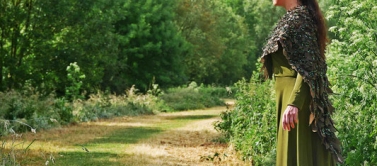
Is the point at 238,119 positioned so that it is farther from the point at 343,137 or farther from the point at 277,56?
the point at 277,56

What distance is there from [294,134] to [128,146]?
307 inches

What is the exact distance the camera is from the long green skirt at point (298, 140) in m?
4.21

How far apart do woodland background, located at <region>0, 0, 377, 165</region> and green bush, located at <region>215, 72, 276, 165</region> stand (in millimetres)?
21

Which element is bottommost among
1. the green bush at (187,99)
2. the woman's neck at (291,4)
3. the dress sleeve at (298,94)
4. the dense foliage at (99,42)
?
the green bush at (187,99)

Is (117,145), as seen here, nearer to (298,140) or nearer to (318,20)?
(298,140)

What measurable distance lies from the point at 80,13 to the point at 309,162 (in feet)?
58.1

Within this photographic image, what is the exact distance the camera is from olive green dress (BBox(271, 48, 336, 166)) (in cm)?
420

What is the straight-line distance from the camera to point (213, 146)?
12.0 metres

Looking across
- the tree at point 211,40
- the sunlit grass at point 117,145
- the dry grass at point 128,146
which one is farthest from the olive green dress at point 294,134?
the tree at point 211,40

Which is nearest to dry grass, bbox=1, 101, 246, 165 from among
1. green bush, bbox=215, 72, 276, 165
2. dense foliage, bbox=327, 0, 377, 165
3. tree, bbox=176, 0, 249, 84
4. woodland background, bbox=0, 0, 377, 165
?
green bush, bbox=215, 72, 276, 165

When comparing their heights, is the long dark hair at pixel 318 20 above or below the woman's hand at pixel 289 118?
above

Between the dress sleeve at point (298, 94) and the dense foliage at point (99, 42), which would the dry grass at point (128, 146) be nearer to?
the dress sleeve at point (298, 94)

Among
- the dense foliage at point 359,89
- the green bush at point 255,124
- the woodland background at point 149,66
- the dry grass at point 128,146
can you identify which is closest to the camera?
the dense foliage at point 359,89

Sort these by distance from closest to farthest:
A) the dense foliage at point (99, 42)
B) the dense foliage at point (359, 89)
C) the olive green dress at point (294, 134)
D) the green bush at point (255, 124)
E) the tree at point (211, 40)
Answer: the olive green dress at point (294, 134) → the dense foliage at point (359, 89) → the green bush at point (255, 124) → the dense foliage at point (99, 42) → the tree at point (211, 40)
